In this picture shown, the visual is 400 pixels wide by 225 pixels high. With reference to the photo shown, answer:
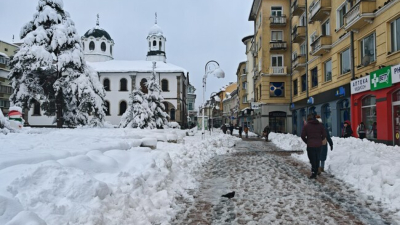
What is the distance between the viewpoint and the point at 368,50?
18016 millimetres

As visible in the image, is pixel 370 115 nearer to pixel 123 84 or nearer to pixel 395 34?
pixel 395 34

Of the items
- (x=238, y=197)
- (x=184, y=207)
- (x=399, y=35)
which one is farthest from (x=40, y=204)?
(x=399, y=35)

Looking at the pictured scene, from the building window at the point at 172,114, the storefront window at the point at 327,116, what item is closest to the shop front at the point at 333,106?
the storefront window at the point at 327,116

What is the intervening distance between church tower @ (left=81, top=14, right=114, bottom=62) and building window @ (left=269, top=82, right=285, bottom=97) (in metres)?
43.4

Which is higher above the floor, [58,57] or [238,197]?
[58,57]

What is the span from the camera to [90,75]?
2759 centimetres

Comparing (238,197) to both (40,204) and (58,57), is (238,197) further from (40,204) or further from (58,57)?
(58,57)

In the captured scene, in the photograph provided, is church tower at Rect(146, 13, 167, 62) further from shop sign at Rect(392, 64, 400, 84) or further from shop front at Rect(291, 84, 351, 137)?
shop sign at Rect(392, 64, 400, 84)

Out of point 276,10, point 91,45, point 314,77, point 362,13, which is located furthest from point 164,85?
point 362,13

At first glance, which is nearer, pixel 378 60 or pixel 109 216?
pixel 109 216

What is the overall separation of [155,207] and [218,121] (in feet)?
363

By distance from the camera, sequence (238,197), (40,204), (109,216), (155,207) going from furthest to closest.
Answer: (238,197) → (155,207) → (109,216) → (40,204)


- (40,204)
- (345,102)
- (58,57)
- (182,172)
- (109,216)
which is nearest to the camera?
(40,204)

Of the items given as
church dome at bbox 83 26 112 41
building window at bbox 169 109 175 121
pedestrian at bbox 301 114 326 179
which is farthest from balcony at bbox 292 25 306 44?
church dome at bbox 83 26 112 41
